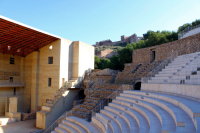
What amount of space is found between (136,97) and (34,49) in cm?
1538

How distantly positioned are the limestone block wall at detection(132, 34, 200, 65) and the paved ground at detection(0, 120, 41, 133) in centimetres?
1204

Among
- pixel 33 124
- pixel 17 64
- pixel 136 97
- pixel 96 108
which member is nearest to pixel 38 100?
pixel 33 124

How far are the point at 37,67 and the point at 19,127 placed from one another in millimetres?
7370

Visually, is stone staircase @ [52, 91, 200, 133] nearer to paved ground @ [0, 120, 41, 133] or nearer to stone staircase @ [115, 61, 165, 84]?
stone staircase @ [115, 61, 165, 84]

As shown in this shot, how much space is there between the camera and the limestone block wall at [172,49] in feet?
42.0

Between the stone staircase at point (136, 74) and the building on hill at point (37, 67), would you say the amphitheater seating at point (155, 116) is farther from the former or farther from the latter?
the building on hill at point (37, 67)

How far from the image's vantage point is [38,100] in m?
20.2

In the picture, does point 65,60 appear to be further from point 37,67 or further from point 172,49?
point 172,49

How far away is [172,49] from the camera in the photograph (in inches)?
581

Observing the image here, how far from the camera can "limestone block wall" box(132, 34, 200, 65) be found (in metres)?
12.8

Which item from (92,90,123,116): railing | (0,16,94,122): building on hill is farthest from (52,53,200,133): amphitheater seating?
(0,16,94,122): building on hill

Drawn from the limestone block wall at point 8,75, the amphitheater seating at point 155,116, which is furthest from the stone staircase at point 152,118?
the limestone block wall at point 8,75

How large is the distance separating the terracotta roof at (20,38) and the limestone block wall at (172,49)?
9308mm

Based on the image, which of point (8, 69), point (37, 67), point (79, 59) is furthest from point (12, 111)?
point (79, 59)
